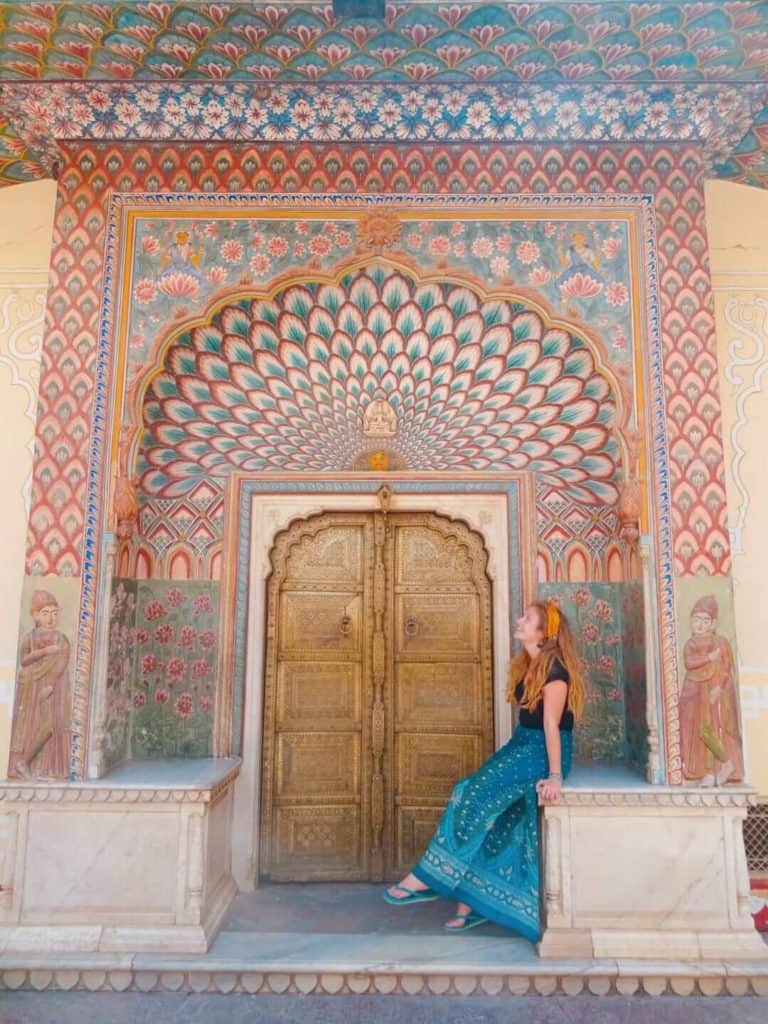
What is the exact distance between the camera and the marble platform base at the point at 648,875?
3.13 metres

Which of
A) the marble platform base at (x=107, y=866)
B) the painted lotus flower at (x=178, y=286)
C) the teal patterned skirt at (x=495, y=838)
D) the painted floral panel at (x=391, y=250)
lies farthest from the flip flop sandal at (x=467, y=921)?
the painted lotus flower at (x=178, y=286)

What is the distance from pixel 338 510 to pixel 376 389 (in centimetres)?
70

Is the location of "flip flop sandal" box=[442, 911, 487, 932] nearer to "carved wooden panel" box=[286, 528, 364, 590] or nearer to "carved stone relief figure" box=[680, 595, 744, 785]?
"carved stone relief figure" box=[680, 595, 744, 785]

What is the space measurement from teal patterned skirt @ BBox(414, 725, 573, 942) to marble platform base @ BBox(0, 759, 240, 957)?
1042 mm

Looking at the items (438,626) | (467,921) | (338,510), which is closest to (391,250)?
(338,510)

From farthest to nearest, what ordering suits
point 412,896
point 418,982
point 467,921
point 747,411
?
point 747,411 → point 412,896 → point 467,921 → point 418,982

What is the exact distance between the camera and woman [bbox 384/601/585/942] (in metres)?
3.29

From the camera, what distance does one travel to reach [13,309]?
446cm

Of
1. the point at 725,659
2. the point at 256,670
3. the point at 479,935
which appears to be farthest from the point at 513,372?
the point at 479,935

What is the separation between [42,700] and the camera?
3.37 m

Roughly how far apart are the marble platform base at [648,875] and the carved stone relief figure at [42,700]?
7.14 ft

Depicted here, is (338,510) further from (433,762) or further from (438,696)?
(433,762)

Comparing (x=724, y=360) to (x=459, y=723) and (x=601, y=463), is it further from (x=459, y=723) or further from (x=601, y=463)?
(x=459, y=723)

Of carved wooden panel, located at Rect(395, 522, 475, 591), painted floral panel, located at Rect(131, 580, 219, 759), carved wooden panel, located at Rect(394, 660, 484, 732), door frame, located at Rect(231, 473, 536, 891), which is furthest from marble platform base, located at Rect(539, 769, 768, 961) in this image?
painted floral panel, located at Rect(131, 580, 219, 759)
